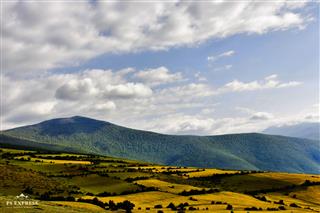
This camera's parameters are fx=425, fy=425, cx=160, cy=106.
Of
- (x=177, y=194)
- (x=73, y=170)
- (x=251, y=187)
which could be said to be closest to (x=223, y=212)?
(x=177, y=194)

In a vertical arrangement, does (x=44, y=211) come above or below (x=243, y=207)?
above

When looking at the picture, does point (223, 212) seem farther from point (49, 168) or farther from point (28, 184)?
point (49, 168)

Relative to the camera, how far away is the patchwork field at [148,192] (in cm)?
6938

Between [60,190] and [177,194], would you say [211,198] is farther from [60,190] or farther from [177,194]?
[60,190]

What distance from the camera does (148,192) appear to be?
102 m

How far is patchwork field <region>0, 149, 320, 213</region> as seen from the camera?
2731 inches

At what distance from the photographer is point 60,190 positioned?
88.8 meters

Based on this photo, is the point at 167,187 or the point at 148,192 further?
the point at 167,187

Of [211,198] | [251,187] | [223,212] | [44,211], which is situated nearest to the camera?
[44,211]

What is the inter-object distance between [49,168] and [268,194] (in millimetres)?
83196

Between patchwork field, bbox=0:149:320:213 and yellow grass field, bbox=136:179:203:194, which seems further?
yellow grass field, bbox=136:179:203:194

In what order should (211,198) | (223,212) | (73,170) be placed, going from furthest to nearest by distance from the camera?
(73,170) < (211,198) < (223,212)

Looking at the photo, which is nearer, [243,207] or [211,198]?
[243,207]

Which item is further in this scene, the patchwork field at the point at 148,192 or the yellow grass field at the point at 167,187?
the yellow grass field at the point at 167,187
